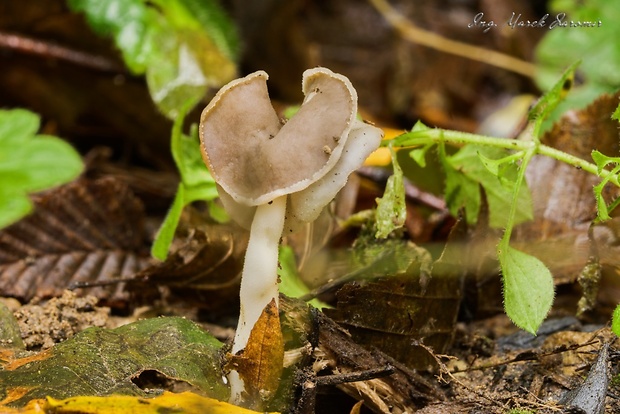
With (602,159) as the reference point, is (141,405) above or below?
below

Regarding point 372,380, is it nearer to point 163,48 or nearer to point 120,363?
point 120,363

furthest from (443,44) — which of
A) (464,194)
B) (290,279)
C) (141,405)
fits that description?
(141,405)

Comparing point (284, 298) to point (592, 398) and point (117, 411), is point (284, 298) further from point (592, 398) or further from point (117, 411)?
point (592, 398)

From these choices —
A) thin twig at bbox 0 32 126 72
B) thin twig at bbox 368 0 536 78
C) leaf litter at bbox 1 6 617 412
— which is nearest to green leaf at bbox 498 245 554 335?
leaf litter at bbox 1 6 617 412

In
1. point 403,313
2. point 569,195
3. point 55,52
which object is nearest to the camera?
point 403,313

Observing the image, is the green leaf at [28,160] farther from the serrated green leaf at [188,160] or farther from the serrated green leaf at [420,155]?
the serrated green leaf at [420,155]

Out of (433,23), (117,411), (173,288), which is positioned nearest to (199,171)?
(173,288)

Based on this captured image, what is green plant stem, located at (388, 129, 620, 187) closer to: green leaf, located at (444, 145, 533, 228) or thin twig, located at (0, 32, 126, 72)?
green leaf, located at (444, 145, 533, 228)

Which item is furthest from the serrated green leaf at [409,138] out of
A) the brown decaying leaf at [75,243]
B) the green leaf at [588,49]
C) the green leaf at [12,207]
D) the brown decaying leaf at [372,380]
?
the green leaf at [588,49]
